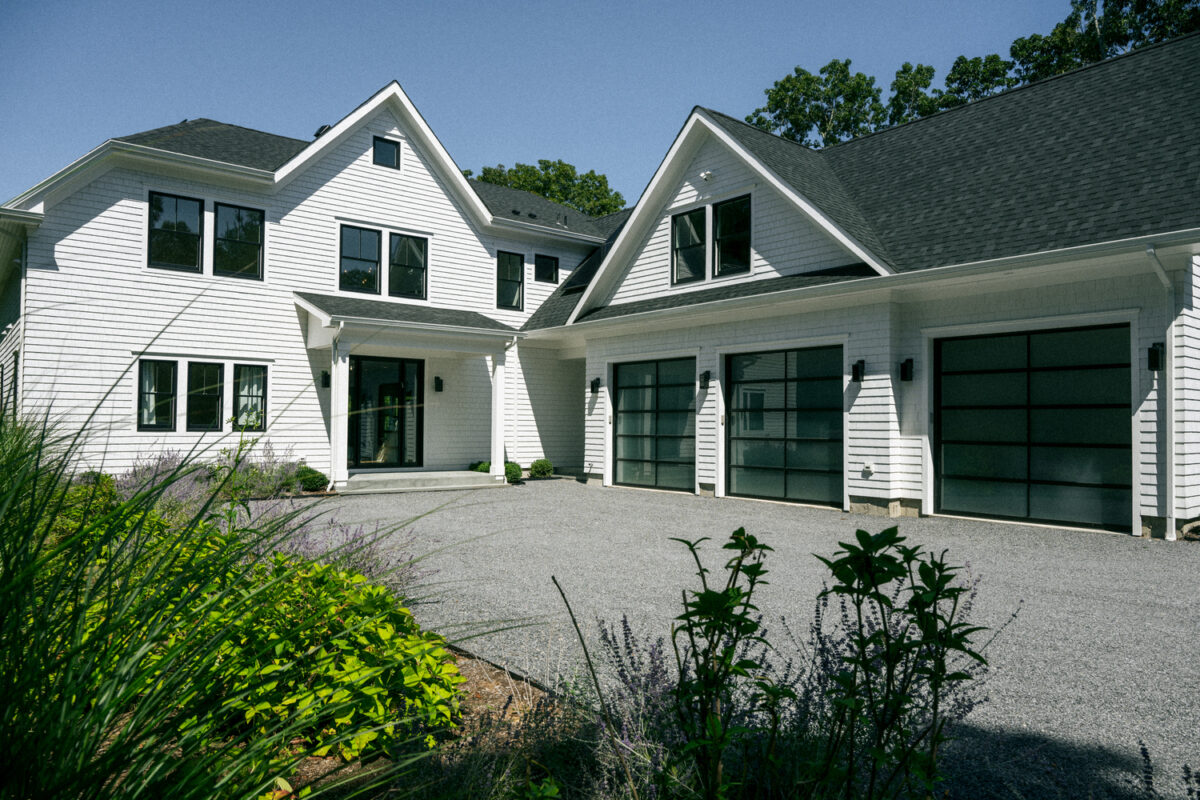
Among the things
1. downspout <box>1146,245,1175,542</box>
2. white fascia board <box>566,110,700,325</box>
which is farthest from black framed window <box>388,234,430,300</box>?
downspout <box>1146,245,1175,542</box>

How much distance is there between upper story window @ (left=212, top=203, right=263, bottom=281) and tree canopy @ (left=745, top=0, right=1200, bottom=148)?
2412 cm

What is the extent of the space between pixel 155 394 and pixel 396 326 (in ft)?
13.6

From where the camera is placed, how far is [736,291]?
11797mm

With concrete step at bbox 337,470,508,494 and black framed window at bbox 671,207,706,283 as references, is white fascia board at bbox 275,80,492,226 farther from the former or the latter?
concrete step at bbox 337,470,508,494

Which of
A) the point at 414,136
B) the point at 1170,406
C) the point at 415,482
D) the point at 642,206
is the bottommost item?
the point at 415,482

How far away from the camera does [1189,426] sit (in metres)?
7.95

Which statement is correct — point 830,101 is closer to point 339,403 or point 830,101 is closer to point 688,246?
point 688,246

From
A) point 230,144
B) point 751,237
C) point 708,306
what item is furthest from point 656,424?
point 230,144

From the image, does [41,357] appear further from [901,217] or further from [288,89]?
[901,217]

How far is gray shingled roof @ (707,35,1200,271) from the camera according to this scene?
28.0 feet

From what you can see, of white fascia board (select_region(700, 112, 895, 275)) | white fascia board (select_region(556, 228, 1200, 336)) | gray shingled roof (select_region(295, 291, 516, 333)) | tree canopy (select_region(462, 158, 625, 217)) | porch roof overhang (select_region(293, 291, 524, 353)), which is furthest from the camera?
tree canopy (select_region(462, 158, 625, 217))

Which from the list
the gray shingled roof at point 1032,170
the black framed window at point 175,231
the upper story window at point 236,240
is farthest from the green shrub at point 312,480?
the gray shingled roof at point 1032,170

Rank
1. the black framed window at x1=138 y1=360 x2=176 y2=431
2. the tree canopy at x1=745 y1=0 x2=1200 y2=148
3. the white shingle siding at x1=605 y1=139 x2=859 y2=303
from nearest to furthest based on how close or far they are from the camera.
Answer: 1. the white shingle siding at x1=605 y1=139 x2=859 y2=303
2. the black framed window at x1=138 y1=360 x2=176 y2=431
3. the tree canopy at x1=745 y1=0 x2=1200 y2=148

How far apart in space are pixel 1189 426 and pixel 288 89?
9900 mm
